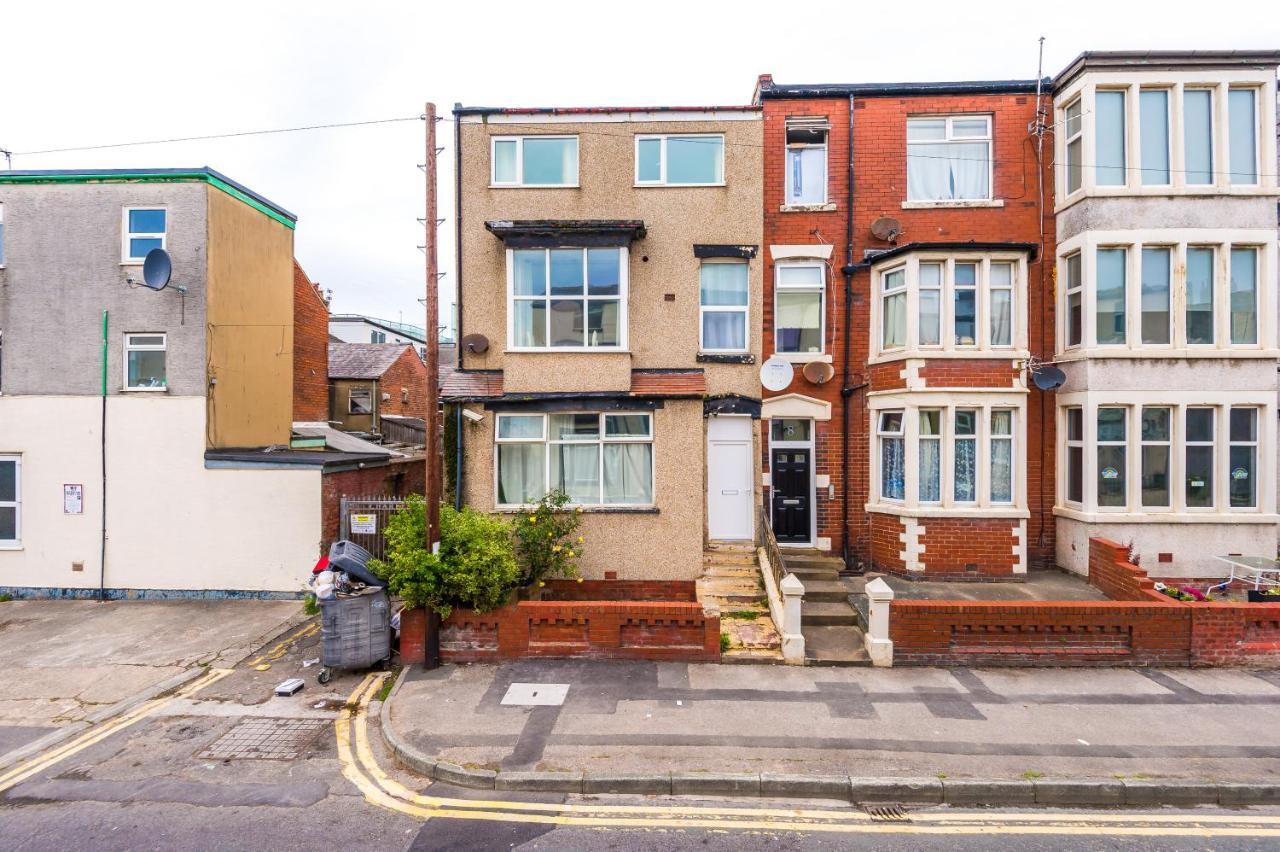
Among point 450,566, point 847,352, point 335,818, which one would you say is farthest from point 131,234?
point 847,352

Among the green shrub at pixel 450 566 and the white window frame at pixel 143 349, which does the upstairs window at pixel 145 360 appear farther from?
the green shrub at pixel 450 566

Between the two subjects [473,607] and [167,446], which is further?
[167,446]

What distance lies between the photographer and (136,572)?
12359mm

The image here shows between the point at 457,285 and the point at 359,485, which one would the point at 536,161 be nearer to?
the point at 457,285

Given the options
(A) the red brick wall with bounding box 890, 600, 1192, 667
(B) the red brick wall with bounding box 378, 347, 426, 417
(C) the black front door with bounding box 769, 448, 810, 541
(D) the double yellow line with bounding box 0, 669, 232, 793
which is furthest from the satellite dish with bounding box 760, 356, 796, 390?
(B) the red brick wall with bounding box 378, 347, 426, 417

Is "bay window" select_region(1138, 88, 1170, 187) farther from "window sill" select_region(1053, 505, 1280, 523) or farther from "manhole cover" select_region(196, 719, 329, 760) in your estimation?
"manhole cover" select_region(196, 719, 329, 760)

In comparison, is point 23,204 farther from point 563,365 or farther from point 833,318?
point 833,318

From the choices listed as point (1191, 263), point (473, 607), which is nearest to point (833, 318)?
point (1191, 263)

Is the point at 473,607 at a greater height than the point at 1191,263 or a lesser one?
lesser

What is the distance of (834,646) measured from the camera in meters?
9.01

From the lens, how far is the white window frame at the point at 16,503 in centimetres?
1261

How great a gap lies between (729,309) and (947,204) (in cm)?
523

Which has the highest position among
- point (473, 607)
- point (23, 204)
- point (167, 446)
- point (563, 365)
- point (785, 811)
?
point (23, 204)

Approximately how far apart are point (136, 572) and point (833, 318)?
1564 cm
